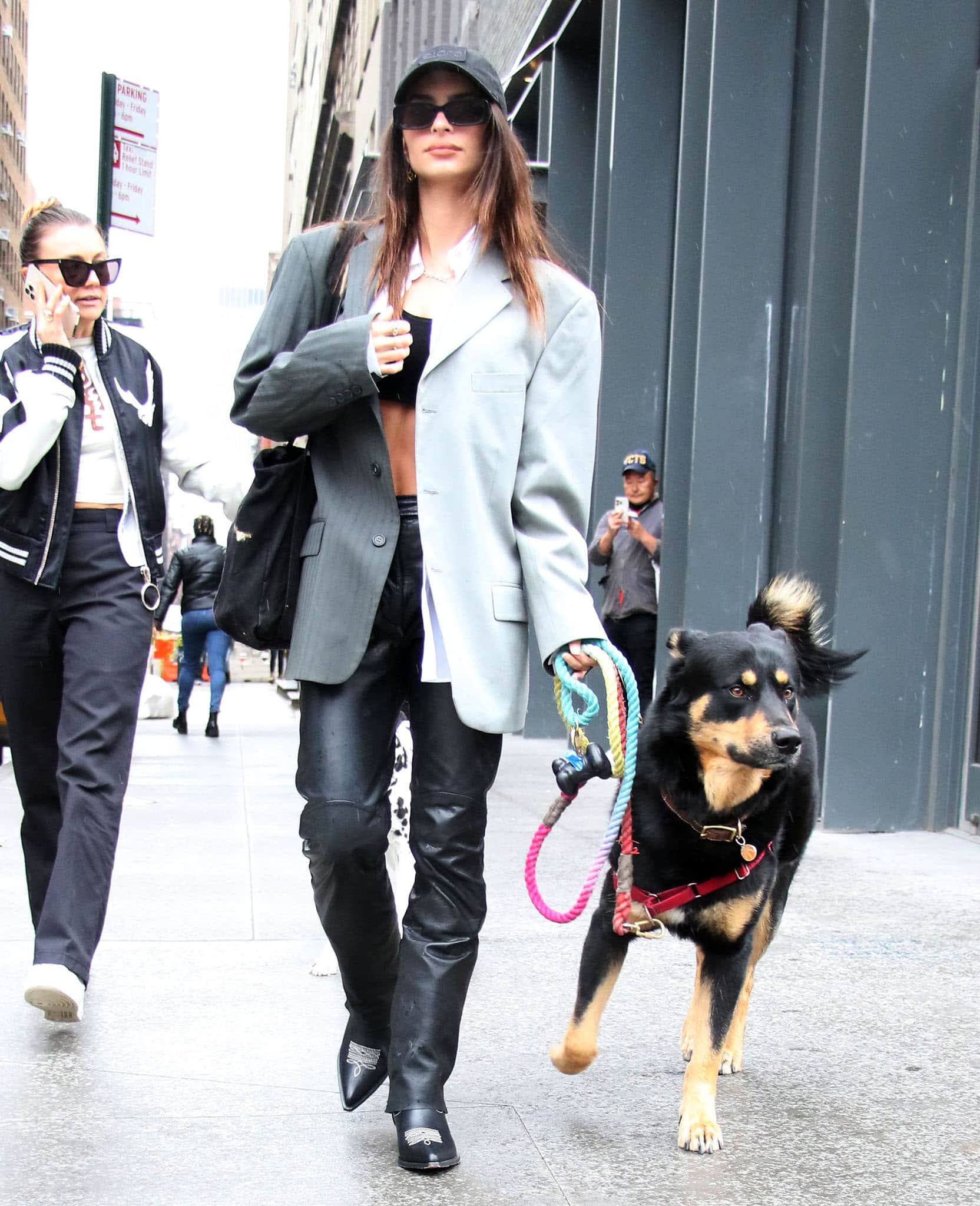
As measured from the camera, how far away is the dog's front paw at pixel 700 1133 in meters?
3.24

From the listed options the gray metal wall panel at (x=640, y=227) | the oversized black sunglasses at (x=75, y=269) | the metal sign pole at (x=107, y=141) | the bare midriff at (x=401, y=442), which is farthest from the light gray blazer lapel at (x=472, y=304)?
the gray metal wall panel at (x=640, y=227)

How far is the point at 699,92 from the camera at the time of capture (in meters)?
9.70

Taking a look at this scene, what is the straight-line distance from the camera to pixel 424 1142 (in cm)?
300

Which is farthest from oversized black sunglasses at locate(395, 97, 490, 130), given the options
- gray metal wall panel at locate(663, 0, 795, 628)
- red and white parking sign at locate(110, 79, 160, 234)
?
red and white parking sign at locate(110, 79, 160, 234)

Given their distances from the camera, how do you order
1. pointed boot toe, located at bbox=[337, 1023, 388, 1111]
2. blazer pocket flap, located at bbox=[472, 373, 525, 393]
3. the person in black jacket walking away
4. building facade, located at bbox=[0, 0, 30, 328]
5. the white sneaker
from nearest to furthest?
blazer pocket flap, located at bbox=[472, 373, 525, 393] < pointed boot toe, located at bbox=[337, 1023, 388, 1111] < the white sneaker < the person in black jacket walking away < building facade, located at bbox=[0, 0, 30, 328]

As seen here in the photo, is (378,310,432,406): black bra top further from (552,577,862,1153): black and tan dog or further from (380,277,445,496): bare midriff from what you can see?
(552,577,862,1153): black and tan dog

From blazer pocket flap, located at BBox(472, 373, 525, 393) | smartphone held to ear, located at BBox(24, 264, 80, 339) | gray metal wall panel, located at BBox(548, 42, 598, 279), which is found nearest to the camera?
blazer pocket flap, located at BBox(472, 373, 525, 393)

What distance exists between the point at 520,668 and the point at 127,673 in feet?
4.62

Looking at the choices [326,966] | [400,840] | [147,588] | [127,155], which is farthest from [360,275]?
[127,155]

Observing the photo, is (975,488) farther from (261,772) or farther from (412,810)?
(261,772)

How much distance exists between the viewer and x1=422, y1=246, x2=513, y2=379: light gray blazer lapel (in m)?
3.06

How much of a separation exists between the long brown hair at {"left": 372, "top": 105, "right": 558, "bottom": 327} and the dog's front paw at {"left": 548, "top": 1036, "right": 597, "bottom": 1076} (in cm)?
165

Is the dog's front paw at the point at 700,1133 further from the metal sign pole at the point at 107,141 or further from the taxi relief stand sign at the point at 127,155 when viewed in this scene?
the metal sign pole at the point at 107,141

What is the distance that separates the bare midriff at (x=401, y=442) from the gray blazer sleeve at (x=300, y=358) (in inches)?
5.5
